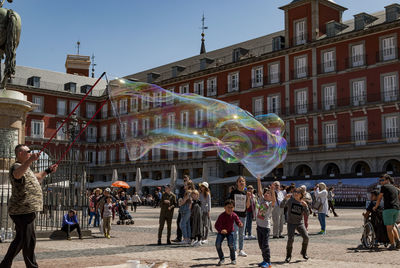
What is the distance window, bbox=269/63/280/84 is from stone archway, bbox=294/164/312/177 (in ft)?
25.9

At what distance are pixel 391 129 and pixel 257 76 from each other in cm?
1382

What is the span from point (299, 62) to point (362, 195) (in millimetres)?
13454

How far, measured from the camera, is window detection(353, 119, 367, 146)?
3709 centimetres

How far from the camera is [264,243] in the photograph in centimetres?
866

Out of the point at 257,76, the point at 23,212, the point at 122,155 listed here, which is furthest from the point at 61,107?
the point at 23,212

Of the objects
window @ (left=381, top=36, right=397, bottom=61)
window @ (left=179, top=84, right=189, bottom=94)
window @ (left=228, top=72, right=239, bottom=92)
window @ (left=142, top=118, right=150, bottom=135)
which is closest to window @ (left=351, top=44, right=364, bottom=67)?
window @ (left=381, top=36, right=397, bottom=61)

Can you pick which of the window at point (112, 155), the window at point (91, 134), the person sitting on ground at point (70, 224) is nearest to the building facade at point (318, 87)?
the window at point (112, 155)

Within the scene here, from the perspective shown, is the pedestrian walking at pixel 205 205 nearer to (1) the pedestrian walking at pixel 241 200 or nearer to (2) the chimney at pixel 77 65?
(1) the pedestrian walking at pixel 241 200

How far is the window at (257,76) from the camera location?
1767 inches

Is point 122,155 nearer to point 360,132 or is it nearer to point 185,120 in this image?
point 360,132

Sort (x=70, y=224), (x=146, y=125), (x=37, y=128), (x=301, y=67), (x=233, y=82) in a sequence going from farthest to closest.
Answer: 1. (x=37, y=128)
2. (x=233, y=82)
3. (x=301, y=67)
4. (x=70, y=224)
5. (x=146, y=125)

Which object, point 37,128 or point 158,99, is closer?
point 158,99

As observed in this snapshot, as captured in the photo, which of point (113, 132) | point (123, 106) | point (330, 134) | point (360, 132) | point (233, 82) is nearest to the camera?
point (123, 106)

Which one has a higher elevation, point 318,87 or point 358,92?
point 318,87
